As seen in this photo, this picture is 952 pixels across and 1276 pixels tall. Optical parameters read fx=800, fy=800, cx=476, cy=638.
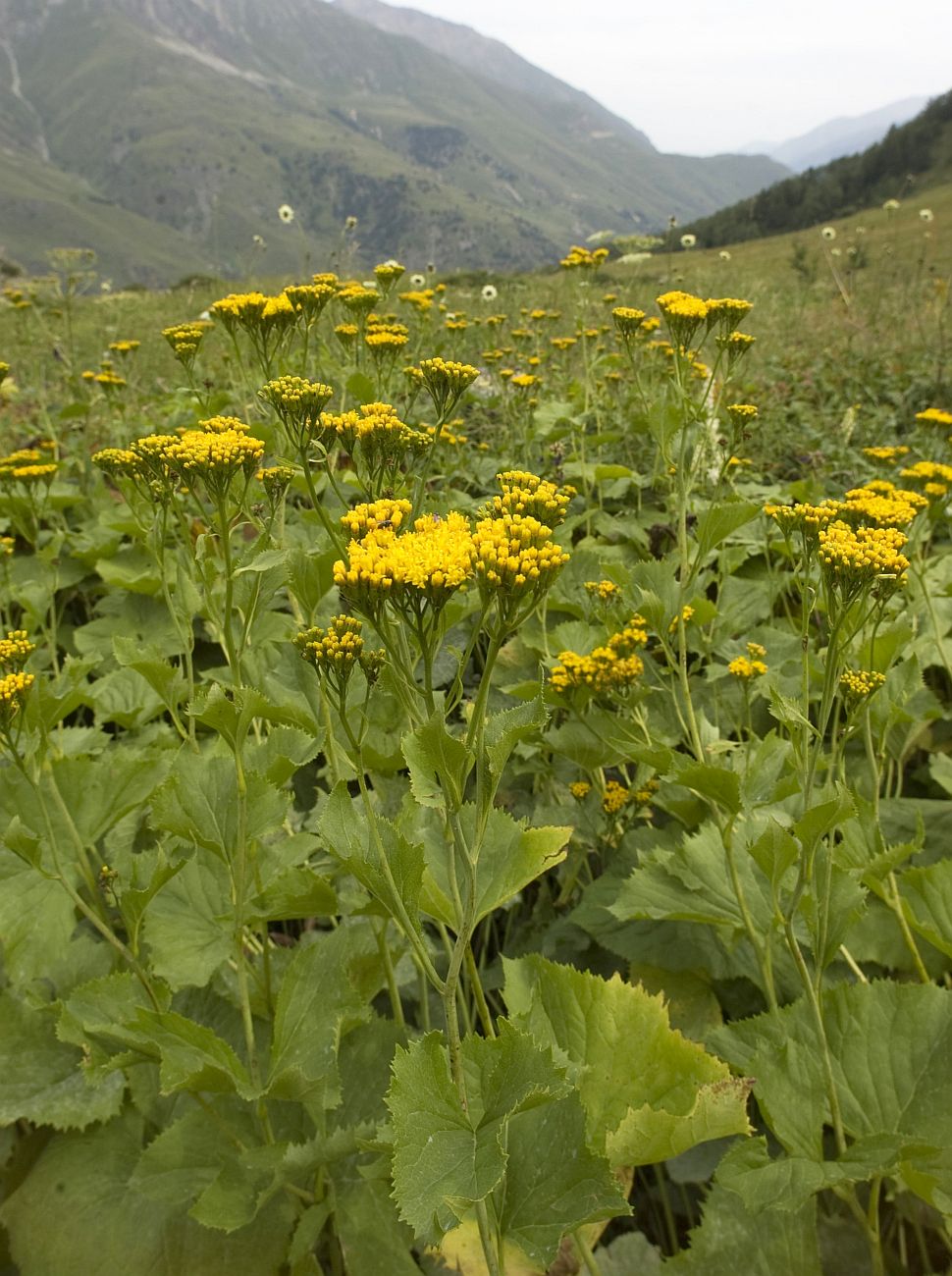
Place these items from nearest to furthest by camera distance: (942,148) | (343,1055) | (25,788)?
(343,1055), (25,788), (942,148)

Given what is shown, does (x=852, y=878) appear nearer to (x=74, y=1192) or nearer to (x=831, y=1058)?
(x=831, y=1058)

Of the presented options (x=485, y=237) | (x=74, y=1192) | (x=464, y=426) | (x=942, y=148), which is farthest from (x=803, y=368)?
(x=485, y=237)

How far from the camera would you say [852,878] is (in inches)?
76.9

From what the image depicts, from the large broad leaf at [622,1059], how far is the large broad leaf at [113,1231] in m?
0.84

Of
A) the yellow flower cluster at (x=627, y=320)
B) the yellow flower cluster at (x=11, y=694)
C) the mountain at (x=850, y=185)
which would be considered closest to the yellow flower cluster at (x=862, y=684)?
the yellow flower cluster at (x=627, y=320)

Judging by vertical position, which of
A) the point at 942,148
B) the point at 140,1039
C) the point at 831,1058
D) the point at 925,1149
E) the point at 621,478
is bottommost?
the point at 140,1039

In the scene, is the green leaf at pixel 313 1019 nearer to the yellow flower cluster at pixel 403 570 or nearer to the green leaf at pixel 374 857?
the green leaf at pixel 374 857

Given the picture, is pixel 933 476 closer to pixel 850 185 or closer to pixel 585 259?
pixel 585 259

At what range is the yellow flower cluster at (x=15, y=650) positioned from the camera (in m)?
2.07

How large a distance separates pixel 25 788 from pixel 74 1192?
1086mm

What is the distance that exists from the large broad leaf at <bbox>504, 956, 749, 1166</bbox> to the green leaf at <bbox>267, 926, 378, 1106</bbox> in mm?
415

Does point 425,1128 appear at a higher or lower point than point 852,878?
lower

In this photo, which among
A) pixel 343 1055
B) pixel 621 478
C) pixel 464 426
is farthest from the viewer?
pixel 464 426

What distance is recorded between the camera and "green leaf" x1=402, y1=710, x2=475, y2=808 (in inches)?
50.2
